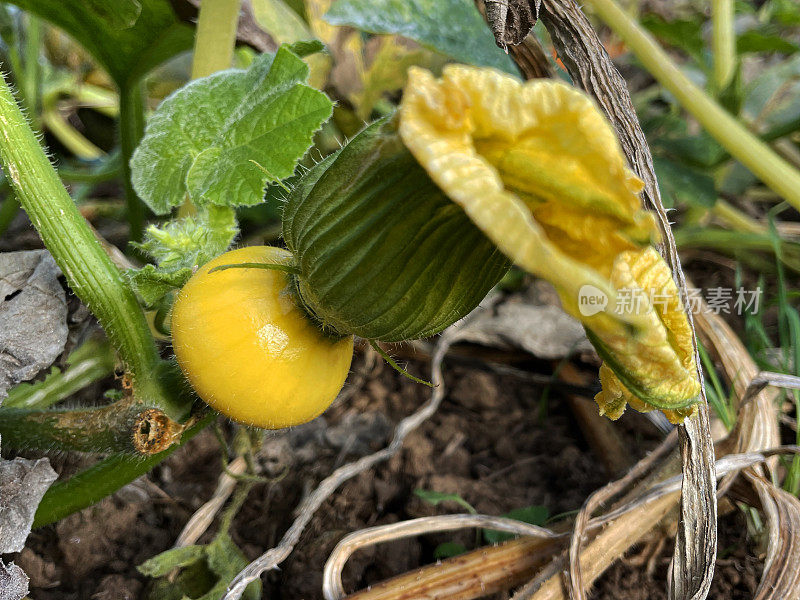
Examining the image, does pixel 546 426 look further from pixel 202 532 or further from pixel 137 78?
pixel 137 78

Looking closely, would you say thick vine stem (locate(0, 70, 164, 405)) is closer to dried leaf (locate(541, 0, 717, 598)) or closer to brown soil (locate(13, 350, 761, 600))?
brown soil (locate(13, 350, 761, 600))

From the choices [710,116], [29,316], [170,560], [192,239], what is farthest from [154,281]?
[710,116]

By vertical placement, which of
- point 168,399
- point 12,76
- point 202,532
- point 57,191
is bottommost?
point 202,532

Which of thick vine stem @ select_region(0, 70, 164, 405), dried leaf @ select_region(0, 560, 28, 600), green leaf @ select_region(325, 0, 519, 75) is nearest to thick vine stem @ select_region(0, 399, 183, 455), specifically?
thick vine stem @ select_region(0, 70, 164, 405)

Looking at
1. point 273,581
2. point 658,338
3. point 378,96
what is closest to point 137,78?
point 378,96

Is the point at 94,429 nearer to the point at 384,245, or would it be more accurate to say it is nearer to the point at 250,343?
the point at 250,343

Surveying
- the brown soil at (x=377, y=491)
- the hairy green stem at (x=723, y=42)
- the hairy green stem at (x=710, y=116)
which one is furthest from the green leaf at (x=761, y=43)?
the brown soil at (x=377, y=491)
